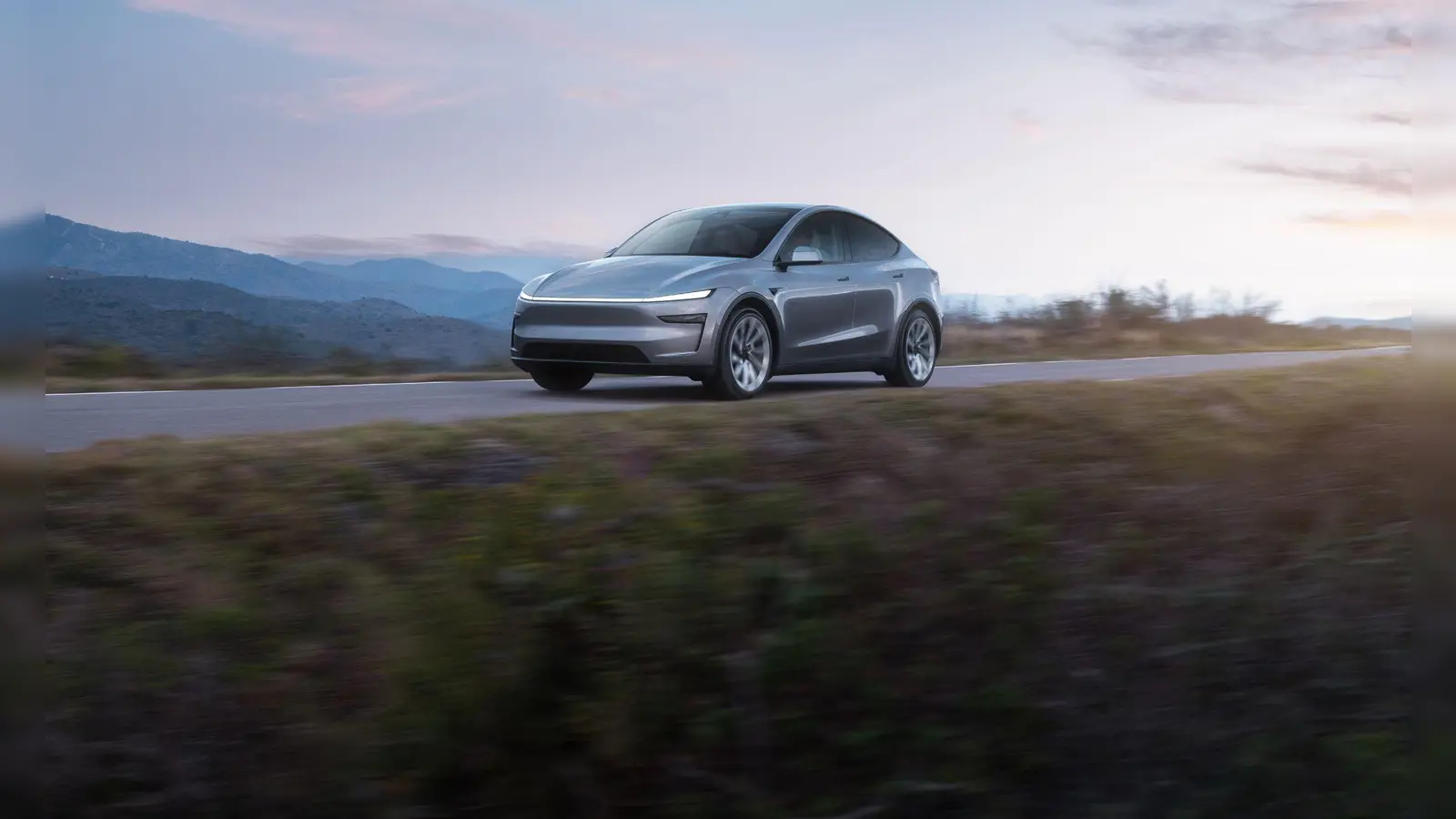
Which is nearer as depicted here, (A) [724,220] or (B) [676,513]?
(B) [676,513]

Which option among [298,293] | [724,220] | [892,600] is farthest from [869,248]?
[298,293]

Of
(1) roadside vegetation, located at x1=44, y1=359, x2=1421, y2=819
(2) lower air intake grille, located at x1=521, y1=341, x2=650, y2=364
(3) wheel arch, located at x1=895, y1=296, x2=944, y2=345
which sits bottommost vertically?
(1) roadside vegetation, located at x1=44, y1=359, x2=1421, y2=819

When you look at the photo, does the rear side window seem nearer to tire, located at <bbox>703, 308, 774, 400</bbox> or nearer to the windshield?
the windshield

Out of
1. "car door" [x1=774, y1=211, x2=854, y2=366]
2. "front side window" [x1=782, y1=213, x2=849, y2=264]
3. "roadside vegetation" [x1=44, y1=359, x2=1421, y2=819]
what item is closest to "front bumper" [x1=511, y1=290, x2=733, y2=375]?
"car door" [x1=774, y1=211, x2=854, y2=366]

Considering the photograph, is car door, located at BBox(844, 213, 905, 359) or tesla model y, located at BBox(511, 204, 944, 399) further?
car door, located at BBox(844, 213, 905, 359)

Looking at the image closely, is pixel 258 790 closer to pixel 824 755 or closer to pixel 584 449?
pixel 824 755

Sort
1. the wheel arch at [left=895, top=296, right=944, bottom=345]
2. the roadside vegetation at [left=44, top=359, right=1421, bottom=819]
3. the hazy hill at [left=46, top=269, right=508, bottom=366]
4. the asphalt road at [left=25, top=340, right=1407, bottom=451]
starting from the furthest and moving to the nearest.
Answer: the hazy hill at [left=46, top=269, right=508, bottom=366], the wheel arch at [left=895, top=296, right=944, bottom=345], the asphalt road at [left=25, top=340, right=1407, bottom=451], the roadside vegetation at [left=44, top=359, right=1421, bottom=819]

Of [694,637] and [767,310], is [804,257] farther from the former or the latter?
[694,637]

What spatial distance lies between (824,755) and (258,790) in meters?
2.04

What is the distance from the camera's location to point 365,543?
19.0 ft

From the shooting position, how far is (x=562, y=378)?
39.3 ft

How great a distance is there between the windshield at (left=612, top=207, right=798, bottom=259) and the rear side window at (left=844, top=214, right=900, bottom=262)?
29.1 inches

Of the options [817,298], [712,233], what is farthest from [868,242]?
[712,233]

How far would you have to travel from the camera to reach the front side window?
12062 millimetres
